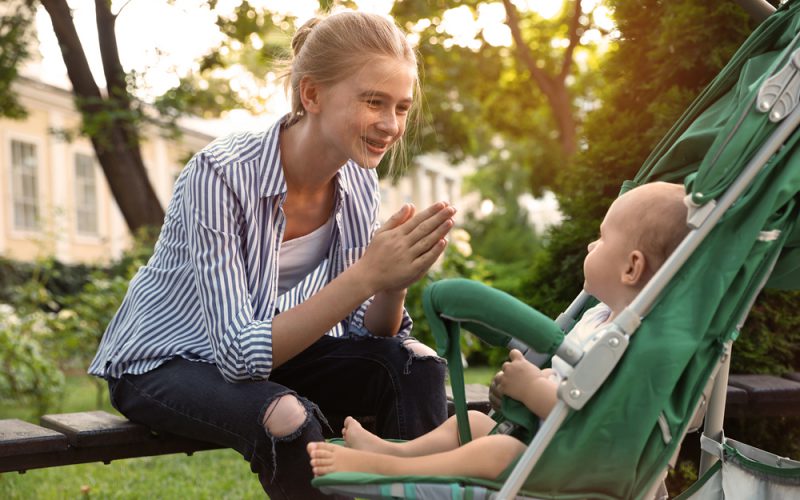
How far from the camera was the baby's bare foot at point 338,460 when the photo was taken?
6.65 feet

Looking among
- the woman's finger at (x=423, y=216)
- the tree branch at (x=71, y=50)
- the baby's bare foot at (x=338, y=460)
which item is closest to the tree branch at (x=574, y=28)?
the tree branch at (x=71, y=50)

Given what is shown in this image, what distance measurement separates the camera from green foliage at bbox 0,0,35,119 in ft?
33.4

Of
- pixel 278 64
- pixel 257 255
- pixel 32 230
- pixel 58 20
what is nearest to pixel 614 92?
pixel 278 64

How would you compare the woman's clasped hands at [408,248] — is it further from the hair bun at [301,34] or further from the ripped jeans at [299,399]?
the hair bun at [301,34]

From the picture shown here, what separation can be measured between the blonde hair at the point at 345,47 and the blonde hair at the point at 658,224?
34.6 inches

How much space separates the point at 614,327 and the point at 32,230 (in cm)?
1749

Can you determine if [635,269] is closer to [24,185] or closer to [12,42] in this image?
[12,42]

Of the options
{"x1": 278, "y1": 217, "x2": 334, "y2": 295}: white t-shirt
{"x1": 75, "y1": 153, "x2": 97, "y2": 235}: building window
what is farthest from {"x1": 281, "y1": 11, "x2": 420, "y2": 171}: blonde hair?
{"x1": 75, "y1": 153, "x2": 97, "y2": 235}: building window

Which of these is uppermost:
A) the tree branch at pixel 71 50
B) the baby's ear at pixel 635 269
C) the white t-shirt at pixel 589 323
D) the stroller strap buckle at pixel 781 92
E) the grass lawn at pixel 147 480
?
the tree branch at pixel 71 50

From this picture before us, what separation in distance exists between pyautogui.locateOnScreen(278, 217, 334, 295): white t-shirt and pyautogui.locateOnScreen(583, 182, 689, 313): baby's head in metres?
1.01

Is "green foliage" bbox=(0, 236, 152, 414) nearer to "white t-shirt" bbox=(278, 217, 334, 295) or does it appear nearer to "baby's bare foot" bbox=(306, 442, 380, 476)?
"white t-shirt" bbox=(278, 217, 334, 295)

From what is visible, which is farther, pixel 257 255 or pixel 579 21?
pixel 579 21

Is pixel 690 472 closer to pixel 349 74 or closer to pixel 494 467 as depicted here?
pixel 494 467

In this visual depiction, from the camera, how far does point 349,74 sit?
264cm
